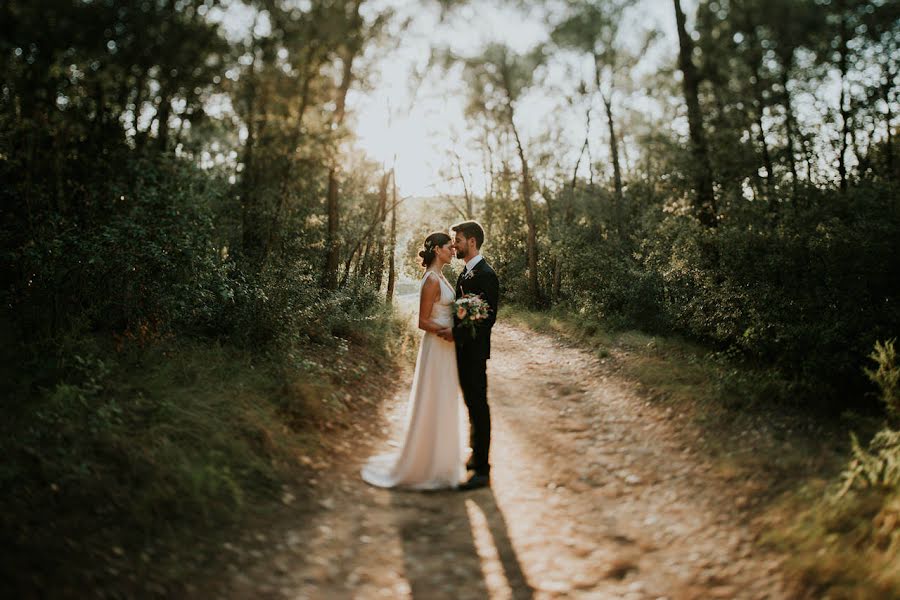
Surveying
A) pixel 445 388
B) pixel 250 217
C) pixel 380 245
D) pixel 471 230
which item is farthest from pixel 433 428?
pixel 380 245

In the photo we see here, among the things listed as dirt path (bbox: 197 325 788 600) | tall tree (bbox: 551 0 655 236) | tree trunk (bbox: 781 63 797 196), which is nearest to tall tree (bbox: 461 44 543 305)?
tall tree (bbox: 551 0 655 236)

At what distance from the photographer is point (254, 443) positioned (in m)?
5.53

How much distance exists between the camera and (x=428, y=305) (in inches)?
226

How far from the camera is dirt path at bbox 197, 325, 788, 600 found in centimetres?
375

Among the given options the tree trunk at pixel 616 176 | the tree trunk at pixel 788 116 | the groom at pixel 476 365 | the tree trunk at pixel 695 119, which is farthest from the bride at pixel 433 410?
the tree trunk at pixel 788 116

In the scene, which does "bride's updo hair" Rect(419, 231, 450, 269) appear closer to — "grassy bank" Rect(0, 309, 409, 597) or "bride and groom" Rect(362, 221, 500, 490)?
"bride and groom" Rect(362, 221, 500, 490)

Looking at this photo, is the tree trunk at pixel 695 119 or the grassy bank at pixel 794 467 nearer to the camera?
the grassy bank at pixel 794 467

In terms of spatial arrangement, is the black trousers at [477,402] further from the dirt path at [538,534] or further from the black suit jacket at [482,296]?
the dirt path at [538,534]

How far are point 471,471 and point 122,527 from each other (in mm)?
3087

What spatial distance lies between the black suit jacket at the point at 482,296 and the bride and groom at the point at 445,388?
0.4 inches

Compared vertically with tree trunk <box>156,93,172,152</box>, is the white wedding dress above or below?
below

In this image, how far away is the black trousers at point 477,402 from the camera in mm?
5711

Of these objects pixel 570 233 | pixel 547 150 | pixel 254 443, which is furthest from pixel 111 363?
pixel 547 150

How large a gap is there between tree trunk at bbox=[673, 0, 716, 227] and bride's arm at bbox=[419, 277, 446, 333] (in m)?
8.47
